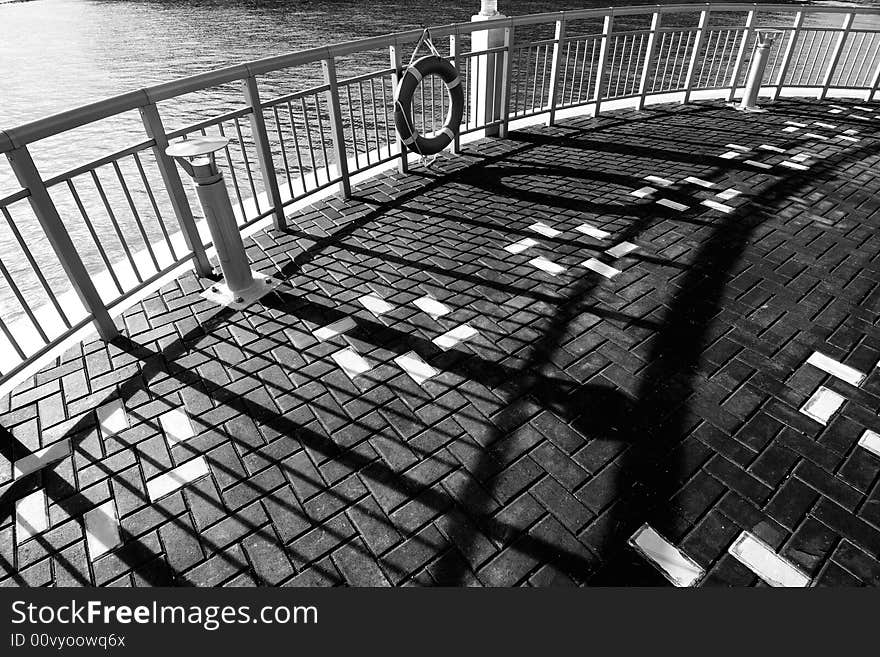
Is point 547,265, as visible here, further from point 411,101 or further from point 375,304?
point 411,101

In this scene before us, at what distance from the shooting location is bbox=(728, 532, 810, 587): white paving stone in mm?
2213

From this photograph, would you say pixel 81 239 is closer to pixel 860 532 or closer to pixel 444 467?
pixel 444 467

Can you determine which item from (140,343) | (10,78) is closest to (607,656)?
(140,343)

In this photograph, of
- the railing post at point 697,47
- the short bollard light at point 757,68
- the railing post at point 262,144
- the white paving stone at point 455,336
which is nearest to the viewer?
the white paving stone at point 455,336

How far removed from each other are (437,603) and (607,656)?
2.30 feet

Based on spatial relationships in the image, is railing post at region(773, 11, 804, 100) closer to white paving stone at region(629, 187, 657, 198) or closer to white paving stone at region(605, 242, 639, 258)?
white paving stone at region(629, 187, 657, 198)

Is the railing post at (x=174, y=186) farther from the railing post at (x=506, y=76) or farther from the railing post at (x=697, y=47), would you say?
the railing post at (x=697, y=47)

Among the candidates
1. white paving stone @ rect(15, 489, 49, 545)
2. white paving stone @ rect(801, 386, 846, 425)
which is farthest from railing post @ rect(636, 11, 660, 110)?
white paving stone @ rect(15, 489, 49, 545)

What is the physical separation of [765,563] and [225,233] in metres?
3.89

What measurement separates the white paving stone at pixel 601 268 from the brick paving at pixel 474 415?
4 centimetres

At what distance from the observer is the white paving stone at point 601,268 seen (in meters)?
4.21

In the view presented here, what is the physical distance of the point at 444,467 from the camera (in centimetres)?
268

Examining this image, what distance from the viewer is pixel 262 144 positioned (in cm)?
444

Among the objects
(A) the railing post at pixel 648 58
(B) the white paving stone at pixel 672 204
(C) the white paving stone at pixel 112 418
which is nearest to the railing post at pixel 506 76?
(A) the railing post at pixel 648 58
